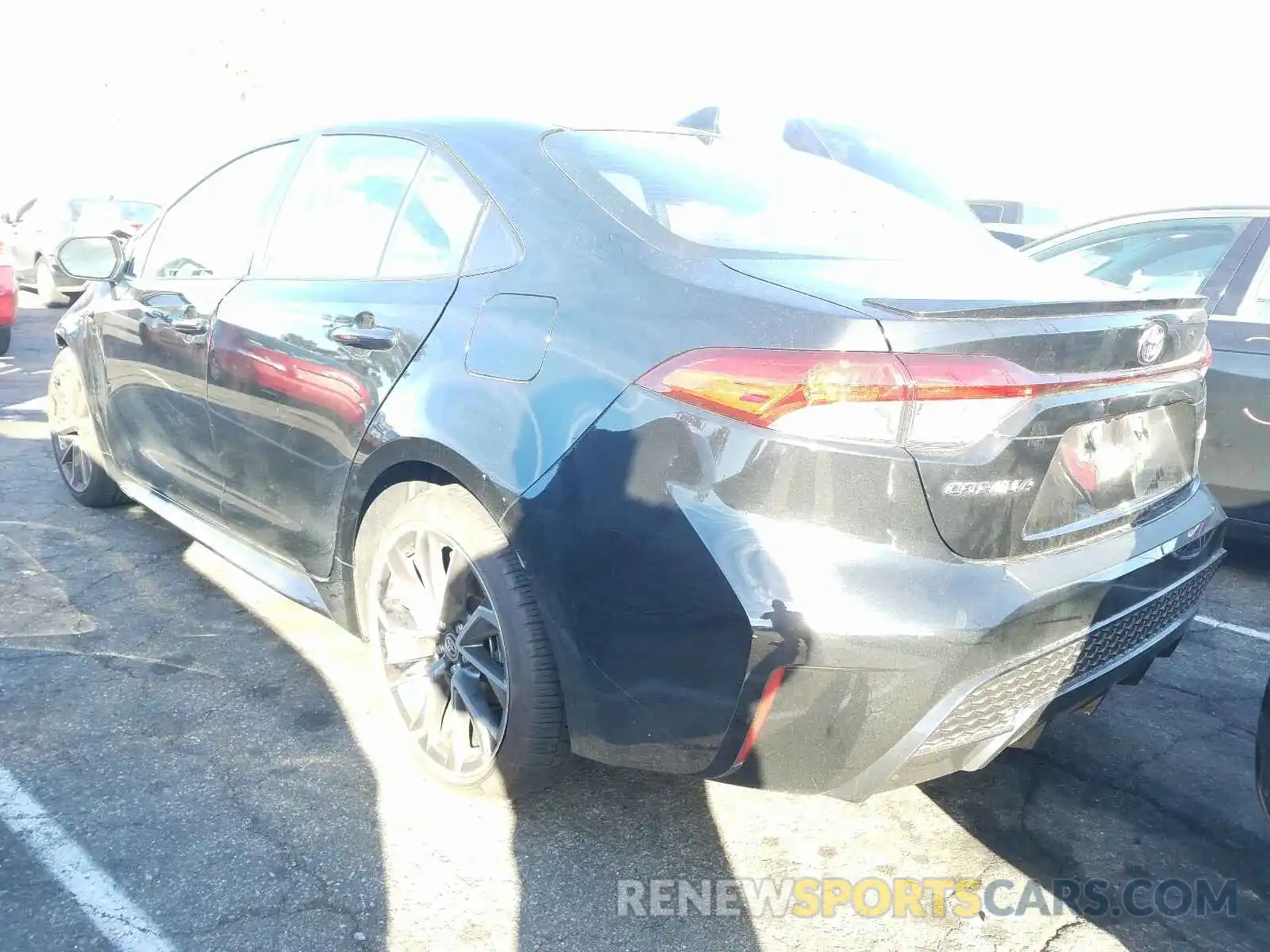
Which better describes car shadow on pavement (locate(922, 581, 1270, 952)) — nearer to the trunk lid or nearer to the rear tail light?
the trunk lid

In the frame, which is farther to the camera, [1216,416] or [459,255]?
[1216,416]

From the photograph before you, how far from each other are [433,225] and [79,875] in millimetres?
1687

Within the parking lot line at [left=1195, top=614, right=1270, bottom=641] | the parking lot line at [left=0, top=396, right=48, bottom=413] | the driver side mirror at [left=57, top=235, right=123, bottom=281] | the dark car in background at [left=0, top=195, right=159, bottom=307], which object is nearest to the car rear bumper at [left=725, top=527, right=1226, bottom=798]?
the parking lot line at [left=1195, top=614, right=1270, bottom=641]

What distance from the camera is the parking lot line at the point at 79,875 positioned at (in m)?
1.96

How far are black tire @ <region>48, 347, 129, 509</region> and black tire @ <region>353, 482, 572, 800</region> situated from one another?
251 centimetres

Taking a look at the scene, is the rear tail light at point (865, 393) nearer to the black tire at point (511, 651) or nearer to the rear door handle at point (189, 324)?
the black tire at point (511, 651)

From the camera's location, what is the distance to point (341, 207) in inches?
114

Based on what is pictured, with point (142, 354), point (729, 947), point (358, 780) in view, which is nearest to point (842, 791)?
point (729, 947)

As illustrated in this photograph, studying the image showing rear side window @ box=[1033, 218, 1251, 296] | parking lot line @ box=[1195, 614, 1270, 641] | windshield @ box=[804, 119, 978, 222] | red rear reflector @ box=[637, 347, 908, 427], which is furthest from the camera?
windshield @ box=[804, 119, 978, 222]

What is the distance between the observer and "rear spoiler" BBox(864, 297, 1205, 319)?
1.83 m

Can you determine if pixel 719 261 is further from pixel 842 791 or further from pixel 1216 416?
pixel 1216 416

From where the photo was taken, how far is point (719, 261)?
6.72 ft

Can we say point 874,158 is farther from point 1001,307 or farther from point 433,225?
point 1001,307

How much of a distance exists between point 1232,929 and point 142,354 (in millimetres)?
3618
